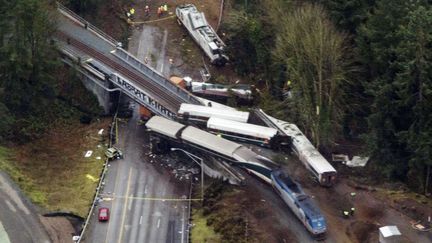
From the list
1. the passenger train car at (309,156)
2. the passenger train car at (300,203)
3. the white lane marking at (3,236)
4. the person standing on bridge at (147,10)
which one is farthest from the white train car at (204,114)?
the person standing on bridge at (147,10)

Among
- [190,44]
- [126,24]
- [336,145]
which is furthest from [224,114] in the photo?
[126,24]

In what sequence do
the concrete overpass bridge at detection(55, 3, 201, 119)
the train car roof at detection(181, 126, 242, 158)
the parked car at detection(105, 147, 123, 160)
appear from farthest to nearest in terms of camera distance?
the concrete overpass bridge at detection(55, 3, 201, 119)
the parked car at detection(105, 147, 123, 160)
the train car roof at detection(181, 126, 242, 158)

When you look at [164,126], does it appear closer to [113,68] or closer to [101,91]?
[113,68]

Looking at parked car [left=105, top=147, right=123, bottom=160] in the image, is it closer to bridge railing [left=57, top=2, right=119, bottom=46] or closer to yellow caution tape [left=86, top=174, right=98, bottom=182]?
yellow caution tape [left=86, top=174, right=98, bottom=182]

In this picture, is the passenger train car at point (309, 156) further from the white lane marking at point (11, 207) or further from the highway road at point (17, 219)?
the white lane marking at point (11, 207)

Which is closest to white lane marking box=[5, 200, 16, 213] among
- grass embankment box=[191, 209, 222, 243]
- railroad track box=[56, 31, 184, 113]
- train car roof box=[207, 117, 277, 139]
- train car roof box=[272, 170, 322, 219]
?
grass embankment box=[191, 209, 222, 243]

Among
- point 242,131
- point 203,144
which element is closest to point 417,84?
point 242,131
